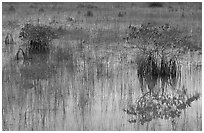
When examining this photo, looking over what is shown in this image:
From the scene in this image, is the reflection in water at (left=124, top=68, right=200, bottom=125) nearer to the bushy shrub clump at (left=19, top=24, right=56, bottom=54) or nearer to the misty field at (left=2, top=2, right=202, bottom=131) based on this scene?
the misty field at (left=2, top=2, right=202, bottom=131)

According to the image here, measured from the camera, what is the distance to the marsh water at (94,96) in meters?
13.7

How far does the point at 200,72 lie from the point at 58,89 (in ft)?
10.2

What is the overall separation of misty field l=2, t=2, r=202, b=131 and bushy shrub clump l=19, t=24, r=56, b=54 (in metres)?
0.03

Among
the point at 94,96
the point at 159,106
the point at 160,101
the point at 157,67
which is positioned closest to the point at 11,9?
the point at 157,67

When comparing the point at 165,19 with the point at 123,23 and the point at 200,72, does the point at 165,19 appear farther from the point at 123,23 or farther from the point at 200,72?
the point at 200,72

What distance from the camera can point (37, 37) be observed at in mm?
17641

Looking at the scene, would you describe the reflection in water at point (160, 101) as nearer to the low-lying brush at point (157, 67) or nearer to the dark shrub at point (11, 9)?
the low-lying brush at point (157, 67)

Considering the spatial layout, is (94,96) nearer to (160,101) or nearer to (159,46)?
(160,101)

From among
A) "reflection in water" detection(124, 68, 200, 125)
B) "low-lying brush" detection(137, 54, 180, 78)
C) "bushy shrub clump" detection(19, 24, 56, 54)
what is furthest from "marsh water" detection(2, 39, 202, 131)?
"bushy shrub clump" detection(19, 24, 56, 54)

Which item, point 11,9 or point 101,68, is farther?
point 11,9

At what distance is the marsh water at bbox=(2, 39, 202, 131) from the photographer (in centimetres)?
1370

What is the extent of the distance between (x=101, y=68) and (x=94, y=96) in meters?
1.70

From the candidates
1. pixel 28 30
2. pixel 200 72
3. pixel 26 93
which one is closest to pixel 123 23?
pixel 28 30

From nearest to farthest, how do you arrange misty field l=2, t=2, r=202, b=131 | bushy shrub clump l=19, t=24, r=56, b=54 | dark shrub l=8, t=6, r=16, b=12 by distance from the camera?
misty field l=2, t=2, r=202, b=131 < bushy shrub clump l=19, t=24, r=56, b=54 < dark shrub l=8, t=6, r=16, b=12
